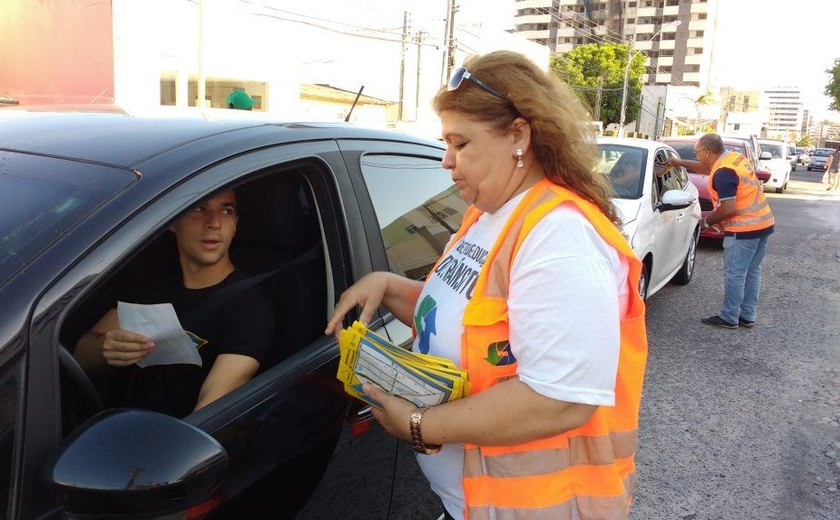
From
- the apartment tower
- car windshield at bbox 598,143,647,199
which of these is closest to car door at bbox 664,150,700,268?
car windshield at bbox 598,143,647,199

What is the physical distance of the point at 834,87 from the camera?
4641 centimetres

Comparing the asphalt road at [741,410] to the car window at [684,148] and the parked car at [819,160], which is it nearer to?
the car window at [684,148]

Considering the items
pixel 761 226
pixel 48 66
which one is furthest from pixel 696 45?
pixel 761 226

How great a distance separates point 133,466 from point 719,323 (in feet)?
19.5

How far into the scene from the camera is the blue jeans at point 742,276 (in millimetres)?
5969

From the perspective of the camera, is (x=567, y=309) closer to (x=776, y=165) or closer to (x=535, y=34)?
(x=776, y=165)

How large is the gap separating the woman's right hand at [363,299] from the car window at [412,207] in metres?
0.26

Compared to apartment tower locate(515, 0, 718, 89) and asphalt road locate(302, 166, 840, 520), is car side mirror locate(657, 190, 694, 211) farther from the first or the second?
apartment tower locate(515, 0, 718, 89)

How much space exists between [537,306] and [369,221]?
36.5 inches

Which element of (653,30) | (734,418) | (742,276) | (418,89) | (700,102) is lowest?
(734,418)

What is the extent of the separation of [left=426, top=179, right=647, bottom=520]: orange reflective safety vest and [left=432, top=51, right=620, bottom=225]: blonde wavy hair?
59mm

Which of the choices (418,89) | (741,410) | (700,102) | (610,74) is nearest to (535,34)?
(700,102)

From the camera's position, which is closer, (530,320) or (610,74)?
(530,320)

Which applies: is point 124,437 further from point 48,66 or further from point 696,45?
point 696,45
